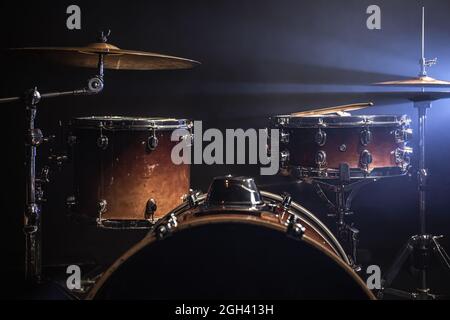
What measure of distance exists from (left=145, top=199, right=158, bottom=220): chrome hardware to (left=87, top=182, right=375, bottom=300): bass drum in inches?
48.4

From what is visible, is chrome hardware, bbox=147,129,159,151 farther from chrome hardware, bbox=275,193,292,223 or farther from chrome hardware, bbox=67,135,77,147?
chrome hardware, bbox=275,193,292,223

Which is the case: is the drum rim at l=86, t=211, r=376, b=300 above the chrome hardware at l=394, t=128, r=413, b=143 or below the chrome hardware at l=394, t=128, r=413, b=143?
below

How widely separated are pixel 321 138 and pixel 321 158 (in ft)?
0.36

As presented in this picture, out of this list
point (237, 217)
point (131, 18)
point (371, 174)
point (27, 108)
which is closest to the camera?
point (237, 217)

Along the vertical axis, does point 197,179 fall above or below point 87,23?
below

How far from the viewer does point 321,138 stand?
293 cm

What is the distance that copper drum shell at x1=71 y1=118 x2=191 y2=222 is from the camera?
2760 millimetres

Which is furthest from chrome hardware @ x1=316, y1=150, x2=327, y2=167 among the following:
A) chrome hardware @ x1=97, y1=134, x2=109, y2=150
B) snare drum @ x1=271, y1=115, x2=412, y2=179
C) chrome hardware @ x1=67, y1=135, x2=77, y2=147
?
chrome hardware @ x1=67, y1=135, x2=77, y2=147

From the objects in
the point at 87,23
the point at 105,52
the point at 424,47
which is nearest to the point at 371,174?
the point at 424,47

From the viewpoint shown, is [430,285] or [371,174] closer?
[371,174]

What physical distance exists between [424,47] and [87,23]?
7.52 ft

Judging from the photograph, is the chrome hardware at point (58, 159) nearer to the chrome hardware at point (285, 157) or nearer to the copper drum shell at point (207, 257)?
the chrome hardware at point (285, 157)

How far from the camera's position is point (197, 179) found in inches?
145

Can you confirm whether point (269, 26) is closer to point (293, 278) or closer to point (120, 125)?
point (120, 125)
